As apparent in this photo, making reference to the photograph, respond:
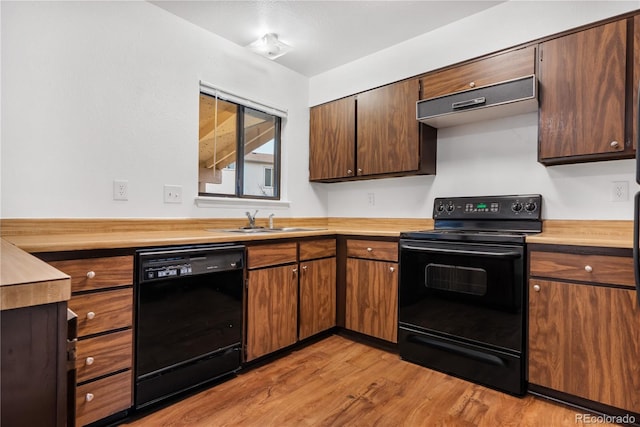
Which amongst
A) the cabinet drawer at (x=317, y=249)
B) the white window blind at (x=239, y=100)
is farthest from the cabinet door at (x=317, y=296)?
the white window blind at (x=239, y=100)

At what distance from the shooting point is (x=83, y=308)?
4.82ft

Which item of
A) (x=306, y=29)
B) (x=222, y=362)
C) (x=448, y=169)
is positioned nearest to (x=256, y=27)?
(x=306, y=29)

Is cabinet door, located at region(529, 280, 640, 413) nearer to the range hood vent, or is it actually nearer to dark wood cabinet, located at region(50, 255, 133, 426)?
the range hood vent

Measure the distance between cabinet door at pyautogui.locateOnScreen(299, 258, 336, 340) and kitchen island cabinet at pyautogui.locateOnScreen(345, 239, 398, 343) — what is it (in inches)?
5.0

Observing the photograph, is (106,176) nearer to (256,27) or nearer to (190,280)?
(190,280)

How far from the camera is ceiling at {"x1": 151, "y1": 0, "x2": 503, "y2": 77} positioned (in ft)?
7.52

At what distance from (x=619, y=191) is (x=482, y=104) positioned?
3.04 feet

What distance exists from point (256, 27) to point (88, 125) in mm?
1343

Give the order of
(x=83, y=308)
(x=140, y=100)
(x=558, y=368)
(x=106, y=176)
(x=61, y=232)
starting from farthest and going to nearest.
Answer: (x=140, y=100)
(x=106, y=176)
(x=61, y=232)
(x=558, y=368)
(x=83, y=308)

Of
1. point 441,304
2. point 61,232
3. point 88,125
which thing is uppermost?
point 88,125

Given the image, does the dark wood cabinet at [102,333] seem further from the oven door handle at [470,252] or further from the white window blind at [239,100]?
the oven door handle at [470,252]

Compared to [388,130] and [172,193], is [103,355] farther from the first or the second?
[388,130]

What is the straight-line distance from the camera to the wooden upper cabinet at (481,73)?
215 cm

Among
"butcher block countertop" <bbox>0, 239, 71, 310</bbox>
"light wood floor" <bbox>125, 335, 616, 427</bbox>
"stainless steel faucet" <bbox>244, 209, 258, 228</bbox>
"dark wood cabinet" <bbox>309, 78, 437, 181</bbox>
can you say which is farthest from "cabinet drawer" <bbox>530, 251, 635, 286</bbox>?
"butcher block countertop" <bbox>0, 239, 71, 310</bbox>
